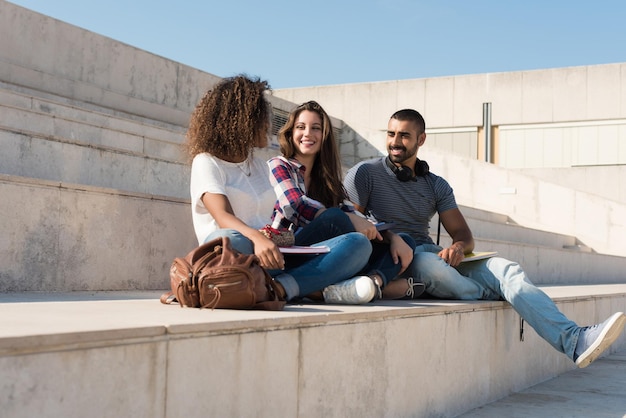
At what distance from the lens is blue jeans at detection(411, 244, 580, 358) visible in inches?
145

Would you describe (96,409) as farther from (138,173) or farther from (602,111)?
(602,111)

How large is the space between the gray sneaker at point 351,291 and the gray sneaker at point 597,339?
3.23 ft

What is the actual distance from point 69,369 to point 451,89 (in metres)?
17.2

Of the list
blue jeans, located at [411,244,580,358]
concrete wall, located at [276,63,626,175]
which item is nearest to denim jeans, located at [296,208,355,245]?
blue jeans, located at [411,244,580,358]

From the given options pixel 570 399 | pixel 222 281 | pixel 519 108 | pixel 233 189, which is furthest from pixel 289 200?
pixel 519 108

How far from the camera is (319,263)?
315 cm

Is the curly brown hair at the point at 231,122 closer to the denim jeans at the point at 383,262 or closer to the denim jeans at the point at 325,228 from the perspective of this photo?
the denim jeans at the point at 325,228

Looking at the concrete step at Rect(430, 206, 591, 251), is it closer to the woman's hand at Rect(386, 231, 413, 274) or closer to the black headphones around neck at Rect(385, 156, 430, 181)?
the black headphones around neck at Rect(385, 156, 430, 181)

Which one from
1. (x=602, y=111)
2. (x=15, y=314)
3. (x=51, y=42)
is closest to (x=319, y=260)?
(x=15, y=314)

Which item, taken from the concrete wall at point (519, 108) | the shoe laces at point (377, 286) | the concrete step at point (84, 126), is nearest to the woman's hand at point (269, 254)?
the shoe laces at point (377, 286)

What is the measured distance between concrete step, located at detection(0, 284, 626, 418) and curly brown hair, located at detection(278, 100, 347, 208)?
78cm

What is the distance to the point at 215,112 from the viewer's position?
3404mm

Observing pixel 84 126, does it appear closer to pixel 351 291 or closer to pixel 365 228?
pixel 365 228

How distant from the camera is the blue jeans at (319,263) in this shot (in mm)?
2996
